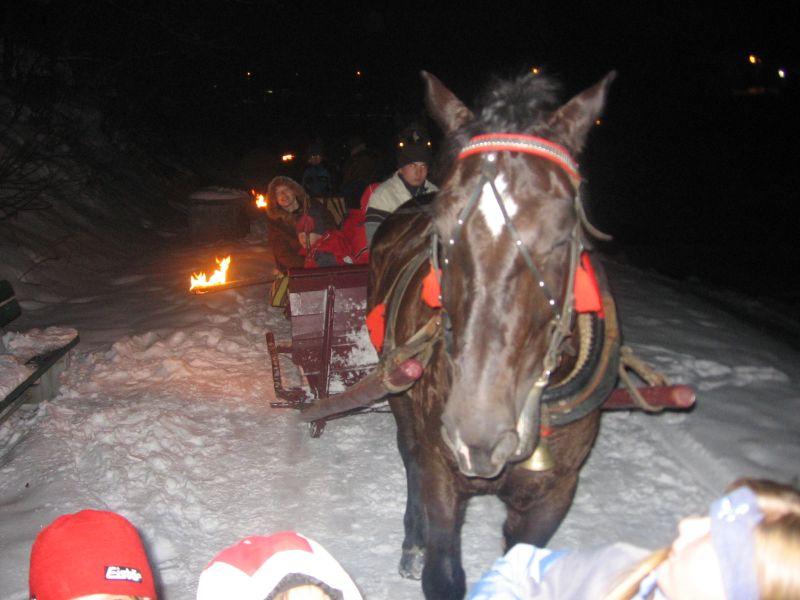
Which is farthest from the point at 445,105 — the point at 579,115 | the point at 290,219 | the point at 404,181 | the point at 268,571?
the point at 290,219

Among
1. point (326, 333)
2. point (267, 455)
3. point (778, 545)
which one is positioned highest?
point (778, 545)

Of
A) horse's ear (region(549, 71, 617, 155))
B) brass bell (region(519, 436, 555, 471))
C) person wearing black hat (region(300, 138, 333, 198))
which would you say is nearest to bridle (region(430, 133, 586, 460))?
horse's ear (region(549, 71, 617, 155))

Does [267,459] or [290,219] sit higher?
[290,219]

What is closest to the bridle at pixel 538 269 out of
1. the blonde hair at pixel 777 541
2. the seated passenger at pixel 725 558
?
the seated passenger at pixel 725 558

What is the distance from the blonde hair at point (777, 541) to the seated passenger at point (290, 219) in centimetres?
519

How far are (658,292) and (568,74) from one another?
2609 centimetres

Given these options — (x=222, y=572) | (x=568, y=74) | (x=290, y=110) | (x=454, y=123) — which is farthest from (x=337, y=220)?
(x=568, y=74)

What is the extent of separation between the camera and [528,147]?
6.31 ft

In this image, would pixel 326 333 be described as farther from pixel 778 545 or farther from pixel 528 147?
pixel 778 545

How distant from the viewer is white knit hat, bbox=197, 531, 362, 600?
156 centimetres

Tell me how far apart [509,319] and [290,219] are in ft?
15.3

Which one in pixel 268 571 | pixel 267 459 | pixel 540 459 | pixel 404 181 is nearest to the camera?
pixel 268 571

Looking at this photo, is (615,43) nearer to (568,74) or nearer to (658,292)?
(568,74)

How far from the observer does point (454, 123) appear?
7.65ft
